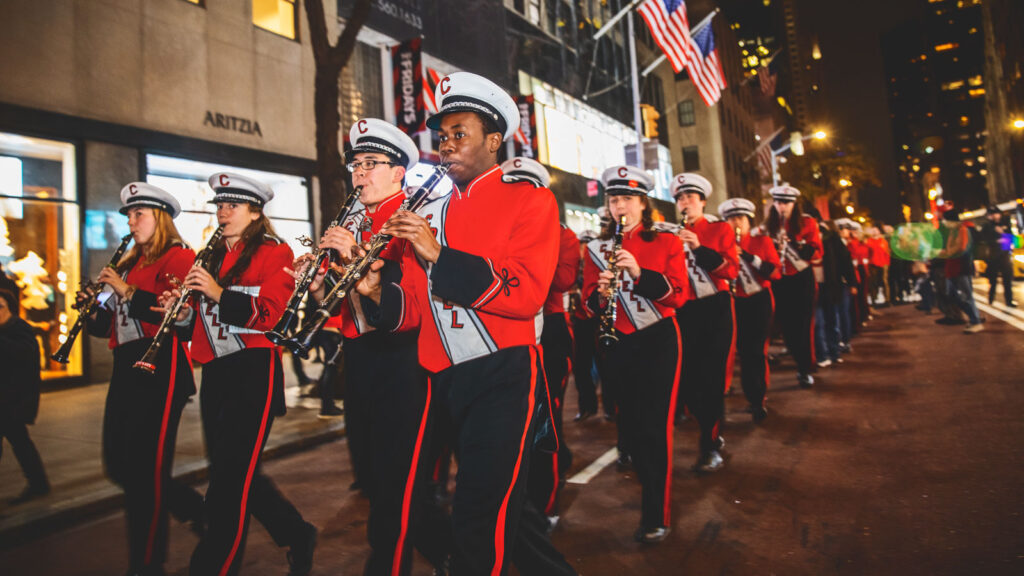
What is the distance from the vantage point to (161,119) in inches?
502

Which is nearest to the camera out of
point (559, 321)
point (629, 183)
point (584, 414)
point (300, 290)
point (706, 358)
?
point (300, 290)

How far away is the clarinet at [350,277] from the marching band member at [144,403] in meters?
1.48

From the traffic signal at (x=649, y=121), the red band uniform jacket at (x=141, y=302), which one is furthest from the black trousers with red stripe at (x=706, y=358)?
the traffic signal at (x=649, y=121)

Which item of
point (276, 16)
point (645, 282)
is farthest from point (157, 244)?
point (276, 16)

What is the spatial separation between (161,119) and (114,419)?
35.8ft

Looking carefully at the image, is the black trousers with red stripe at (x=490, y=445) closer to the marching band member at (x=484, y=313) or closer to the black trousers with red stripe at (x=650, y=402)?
the marching band member at (x=484, y=313)

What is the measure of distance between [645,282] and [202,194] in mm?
12152

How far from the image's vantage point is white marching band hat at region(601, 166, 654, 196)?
14.8 ft

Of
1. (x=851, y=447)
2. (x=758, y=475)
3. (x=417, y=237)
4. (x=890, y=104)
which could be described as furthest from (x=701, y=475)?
(x=890, y=104)

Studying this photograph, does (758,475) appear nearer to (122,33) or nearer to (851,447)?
(851,447)

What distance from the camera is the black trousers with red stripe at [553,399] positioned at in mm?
4168

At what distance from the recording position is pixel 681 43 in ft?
59.4

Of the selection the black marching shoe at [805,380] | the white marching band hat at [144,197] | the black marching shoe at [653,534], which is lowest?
the black marching shoe at [653,534]

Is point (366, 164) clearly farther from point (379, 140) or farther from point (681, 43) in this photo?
point (681, 43)
